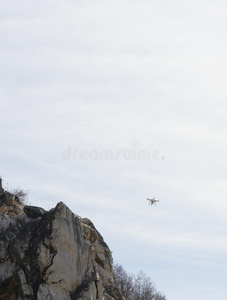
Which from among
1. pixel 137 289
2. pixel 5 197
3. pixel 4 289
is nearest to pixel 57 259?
pixel 4 289

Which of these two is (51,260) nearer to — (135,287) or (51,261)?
(51,261)

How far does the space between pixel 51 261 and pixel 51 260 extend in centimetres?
5

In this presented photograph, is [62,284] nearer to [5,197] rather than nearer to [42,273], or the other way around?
[42,273]

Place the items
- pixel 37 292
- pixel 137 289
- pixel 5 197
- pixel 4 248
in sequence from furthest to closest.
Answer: pixel 137 289 < pixel 5 197 < pixel 4 248 < pixel 37 292

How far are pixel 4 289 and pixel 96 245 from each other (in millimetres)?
A: 6011

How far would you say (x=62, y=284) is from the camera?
127 feet

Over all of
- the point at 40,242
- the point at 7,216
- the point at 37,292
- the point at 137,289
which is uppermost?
the point at 137,289

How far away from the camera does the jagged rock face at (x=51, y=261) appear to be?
3869 cm

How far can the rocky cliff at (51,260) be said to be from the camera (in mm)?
38688

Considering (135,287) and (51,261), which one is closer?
(51,261)

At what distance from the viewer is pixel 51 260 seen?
39000 mm

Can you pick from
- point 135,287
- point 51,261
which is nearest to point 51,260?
point 51,261

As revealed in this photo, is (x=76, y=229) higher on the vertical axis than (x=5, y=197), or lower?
lower

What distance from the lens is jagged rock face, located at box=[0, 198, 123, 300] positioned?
38.7 m
